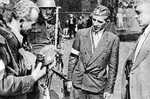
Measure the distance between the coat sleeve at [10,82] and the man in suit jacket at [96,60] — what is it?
1.87 meters

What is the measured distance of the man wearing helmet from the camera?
103 inches

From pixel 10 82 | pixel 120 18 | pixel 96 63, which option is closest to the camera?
pixel 10 82

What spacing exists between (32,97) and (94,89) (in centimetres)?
161

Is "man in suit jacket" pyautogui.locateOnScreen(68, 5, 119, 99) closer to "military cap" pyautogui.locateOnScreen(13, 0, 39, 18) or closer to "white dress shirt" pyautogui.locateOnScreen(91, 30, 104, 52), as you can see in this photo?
"white dress shirt" pyautogui.locateOnScreen(91, 30, 104, 52)

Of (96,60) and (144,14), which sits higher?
(144,14)

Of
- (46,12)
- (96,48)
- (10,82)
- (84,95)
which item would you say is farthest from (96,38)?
(10,82)

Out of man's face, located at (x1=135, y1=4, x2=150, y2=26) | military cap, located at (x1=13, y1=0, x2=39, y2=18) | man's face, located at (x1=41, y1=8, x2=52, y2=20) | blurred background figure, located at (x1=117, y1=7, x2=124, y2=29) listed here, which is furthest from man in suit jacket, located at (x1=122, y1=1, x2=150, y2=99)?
blurred background figure, located at (x1=117, y1=7, x2=124, y2=29)

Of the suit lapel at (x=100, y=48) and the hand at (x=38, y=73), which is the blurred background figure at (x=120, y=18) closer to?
the suit lapel at (x=100, y=48)

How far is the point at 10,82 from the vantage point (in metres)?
2.63

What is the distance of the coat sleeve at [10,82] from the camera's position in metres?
2.59

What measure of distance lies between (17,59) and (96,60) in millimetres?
1800

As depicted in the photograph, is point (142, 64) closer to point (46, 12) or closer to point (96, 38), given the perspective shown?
point (96, 38)

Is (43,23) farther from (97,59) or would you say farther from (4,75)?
(4,75)

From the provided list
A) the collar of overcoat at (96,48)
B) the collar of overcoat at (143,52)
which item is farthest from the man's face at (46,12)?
the collar of overcoat at (143,52)
